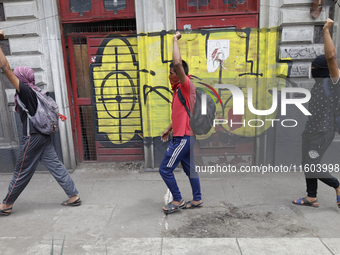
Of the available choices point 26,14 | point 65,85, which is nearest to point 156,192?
Result: point 65,85

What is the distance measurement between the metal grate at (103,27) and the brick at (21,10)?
1.88 ft

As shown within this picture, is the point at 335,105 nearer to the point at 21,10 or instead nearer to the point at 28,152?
the point at 28,152

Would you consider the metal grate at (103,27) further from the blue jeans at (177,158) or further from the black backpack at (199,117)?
the blue jeans at (177,158)

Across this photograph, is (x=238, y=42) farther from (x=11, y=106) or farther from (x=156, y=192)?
(x=11, y=106)

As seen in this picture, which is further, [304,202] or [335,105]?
[304,202]

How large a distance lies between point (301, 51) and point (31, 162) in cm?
437

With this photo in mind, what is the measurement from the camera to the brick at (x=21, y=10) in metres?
4.67

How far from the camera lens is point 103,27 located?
5059mm

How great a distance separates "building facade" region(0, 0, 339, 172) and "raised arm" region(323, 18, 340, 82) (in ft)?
4.81

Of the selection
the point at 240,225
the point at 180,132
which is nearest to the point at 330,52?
the point at 180,132

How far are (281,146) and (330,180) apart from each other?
1.47 m

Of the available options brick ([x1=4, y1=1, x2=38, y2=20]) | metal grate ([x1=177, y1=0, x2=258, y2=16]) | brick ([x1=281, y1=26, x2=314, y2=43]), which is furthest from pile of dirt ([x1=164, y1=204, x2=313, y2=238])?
brick ([x1=4, y1=1, x2=38, y2=20])

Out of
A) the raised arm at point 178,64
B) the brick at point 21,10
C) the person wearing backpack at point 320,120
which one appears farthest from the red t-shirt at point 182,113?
the brick at point 21,10

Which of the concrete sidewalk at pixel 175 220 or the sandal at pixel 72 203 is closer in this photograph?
the concrete sidewalk at pixel 175 220
